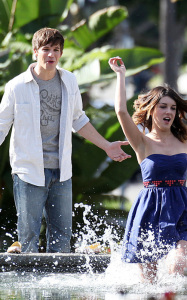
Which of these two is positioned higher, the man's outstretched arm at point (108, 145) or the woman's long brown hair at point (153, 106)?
the woman's long brown hair at point (153, 106)

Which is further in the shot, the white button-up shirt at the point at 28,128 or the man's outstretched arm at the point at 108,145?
the man's outstretched arm at the point at 108,145

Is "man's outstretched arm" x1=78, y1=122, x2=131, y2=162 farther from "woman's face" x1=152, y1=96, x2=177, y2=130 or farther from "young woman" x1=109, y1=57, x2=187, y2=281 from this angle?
"woman's face" x1=152, y1=96, x2=177, y2=130

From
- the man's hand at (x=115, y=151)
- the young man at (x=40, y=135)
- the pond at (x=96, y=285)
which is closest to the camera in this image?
the pond at (x=96, y=285)

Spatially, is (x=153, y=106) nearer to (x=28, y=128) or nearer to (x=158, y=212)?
(x=158, y=212)

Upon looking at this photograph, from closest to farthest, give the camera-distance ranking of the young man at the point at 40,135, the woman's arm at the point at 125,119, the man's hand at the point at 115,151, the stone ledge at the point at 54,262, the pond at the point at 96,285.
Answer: the pond at the point at 96,285, the woman's arm at the point at 125,119, the stone ledge at the point at 54,262, the young man at the point at 40,135, the man's hand at the point at 115,151

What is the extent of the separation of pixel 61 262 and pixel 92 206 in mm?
3890

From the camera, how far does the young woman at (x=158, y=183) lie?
4.64 m

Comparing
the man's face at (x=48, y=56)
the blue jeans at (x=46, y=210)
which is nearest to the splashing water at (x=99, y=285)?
the blue jeans at (x=46, y=210)

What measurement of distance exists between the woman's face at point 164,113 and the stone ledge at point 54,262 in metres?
1.05

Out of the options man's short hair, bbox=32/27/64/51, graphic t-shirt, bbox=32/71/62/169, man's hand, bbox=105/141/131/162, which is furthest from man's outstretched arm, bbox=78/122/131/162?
man's short hair, bbox=32/27/64/51

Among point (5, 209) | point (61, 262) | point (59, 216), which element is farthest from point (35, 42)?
point (5, 209)

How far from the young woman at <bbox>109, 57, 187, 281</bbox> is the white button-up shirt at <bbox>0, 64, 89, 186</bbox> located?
1.57 feet

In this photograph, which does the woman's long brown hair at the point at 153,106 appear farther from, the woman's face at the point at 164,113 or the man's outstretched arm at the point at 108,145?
the man's outstretched arm at the point at 108,145

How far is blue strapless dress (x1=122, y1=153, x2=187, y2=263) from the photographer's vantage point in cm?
464
